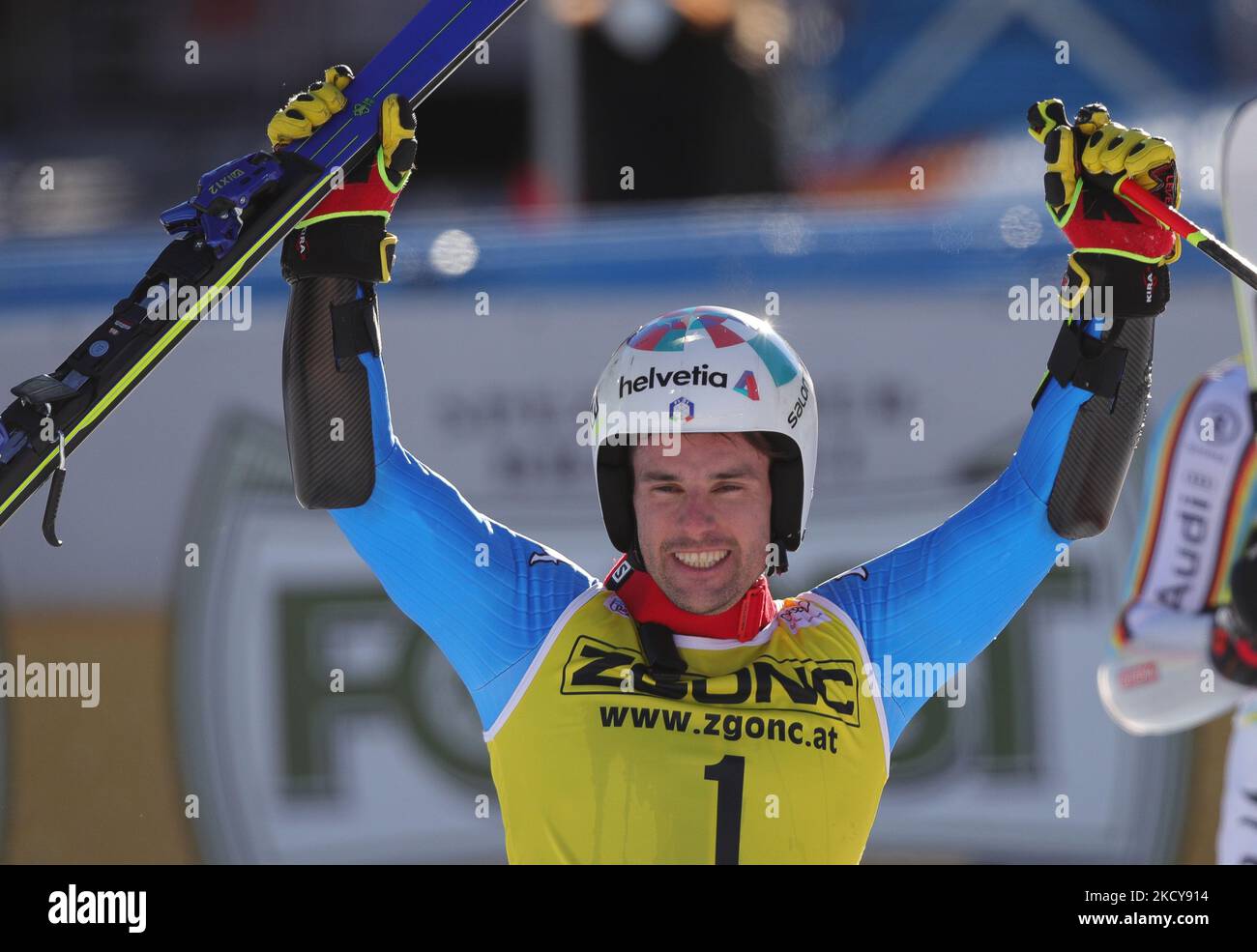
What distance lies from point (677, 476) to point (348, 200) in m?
0.76

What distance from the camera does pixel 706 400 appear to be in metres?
3.22

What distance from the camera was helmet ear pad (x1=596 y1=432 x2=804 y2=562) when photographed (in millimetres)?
3324

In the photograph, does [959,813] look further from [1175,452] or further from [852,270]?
[852,270]

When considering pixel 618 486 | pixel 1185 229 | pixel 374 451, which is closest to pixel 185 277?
pixel 374 451

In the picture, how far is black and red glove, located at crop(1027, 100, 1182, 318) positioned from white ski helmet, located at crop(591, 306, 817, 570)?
22.5 inches

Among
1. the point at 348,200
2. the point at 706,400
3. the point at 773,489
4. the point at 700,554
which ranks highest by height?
the point at 348,200

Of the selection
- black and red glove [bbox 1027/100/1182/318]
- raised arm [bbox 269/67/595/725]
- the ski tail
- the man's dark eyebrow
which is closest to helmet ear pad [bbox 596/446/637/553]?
the man's dark eyebrow

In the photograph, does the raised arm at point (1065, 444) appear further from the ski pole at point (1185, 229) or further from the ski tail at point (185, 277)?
the ski tail at point (185, 277)

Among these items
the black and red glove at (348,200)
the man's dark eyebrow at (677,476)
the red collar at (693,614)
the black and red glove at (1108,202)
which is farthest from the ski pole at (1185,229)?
the black and red glove at (348,200)

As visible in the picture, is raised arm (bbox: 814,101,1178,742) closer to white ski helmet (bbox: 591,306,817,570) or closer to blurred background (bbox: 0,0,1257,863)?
white ski helmet (bbox: 591,306,817,570)

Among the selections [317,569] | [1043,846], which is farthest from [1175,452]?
[317,569]

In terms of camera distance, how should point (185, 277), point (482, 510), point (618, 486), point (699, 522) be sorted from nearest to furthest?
point (185, 277)
point (699, 522)
point (618, 486)
point (482, 510)

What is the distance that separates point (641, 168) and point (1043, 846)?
9.09 feet

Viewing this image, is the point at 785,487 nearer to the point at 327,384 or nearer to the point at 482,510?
the point at 327,384
